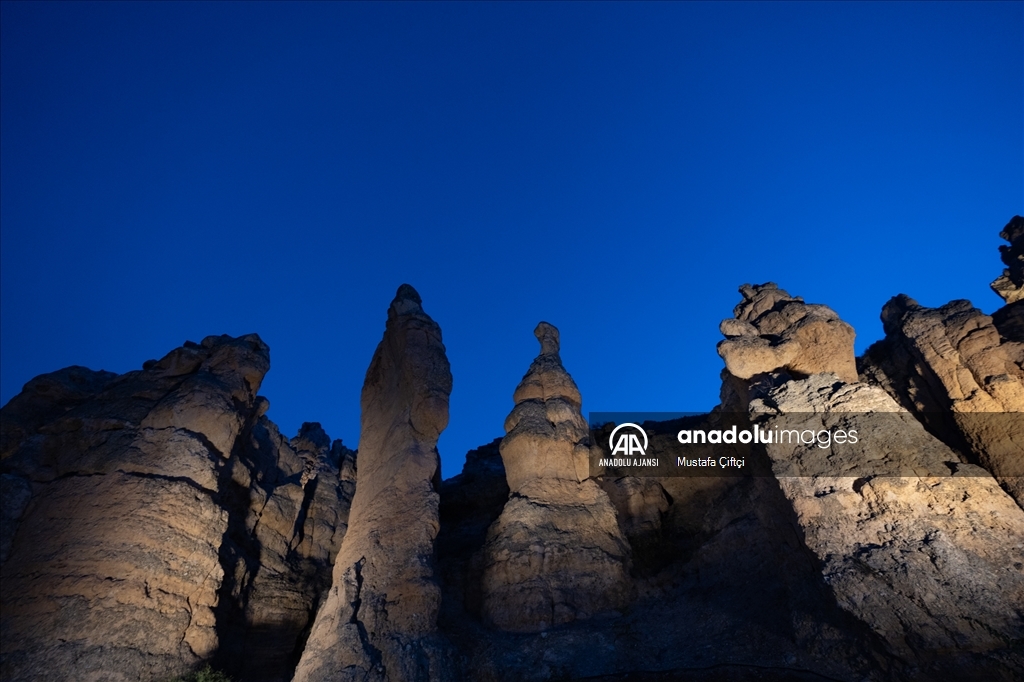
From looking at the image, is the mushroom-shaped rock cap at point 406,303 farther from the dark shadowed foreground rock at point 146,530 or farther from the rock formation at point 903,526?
the rock formation at point 903,526

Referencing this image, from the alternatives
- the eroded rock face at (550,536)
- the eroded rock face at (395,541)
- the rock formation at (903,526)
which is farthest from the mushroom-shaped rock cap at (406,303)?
the rock formation at (903,526)

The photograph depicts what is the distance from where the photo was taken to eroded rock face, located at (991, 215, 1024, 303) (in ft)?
72.3

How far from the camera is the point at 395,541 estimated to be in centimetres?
1609

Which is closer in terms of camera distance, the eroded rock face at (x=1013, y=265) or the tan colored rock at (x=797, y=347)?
the tan colored rock at (x=797, y=347)

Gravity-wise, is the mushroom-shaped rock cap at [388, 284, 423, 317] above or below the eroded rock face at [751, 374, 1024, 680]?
above

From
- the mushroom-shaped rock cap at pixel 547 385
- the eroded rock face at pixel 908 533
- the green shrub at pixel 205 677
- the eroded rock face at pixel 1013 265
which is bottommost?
the green shrub at pixel 205 677

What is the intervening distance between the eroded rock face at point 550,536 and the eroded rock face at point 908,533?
252 inches

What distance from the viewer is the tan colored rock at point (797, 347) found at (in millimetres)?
17672

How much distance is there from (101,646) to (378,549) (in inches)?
274

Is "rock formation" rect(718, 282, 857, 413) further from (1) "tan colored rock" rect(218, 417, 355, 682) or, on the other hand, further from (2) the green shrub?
(1) "tan colored rock" rect(218, 417, 355, 682)

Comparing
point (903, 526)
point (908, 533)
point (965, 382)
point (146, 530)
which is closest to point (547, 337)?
point (965, 382)

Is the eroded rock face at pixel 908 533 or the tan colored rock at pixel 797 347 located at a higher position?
the tan colored rock at pixel 797 347

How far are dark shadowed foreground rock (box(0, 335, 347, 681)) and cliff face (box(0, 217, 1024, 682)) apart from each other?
0.23 feet

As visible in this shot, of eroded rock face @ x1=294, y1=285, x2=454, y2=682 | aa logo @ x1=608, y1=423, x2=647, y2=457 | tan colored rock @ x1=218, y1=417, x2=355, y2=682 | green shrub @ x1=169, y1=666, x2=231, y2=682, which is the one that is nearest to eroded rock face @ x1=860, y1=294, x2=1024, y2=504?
aa logo @ x1=608, y1=423, x2=647, y2=457
